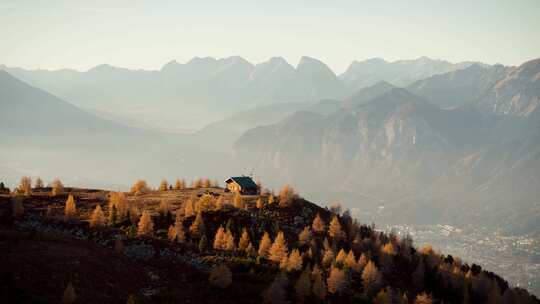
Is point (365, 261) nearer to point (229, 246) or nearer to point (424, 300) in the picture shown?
point (424, 300)

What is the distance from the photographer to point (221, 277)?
303 ft

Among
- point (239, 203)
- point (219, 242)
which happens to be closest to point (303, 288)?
point (219, 242)

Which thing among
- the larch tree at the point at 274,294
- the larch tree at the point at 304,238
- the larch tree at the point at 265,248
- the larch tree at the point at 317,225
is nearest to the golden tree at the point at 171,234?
the larch tree at the point at 265,248

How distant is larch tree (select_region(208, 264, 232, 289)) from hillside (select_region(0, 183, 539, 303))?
20 cm

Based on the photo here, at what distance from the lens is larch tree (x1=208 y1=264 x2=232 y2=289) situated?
9231 centimetres

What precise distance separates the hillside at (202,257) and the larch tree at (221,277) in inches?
7.8

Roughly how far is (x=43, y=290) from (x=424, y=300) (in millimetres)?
83505

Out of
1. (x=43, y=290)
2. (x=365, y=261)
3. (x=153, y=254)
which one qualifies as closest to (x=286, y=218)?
(x=365, y=261)

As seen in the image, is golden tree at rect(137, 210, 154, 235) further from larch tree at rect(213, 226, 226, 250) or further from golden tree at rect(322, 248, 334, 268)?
golden tree at rect(322, 248, 334, 268)

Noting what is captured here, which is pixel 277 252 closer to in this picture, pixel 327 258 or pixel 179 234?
pixel 327 258

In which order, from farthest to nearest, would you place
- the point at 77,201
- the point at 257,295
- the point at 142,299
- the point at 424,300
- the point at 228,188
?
1. the point at 228,188
2. the point at 77,201
3. the point at 424,300
4. the point at 257,295
5. the point at 142,299

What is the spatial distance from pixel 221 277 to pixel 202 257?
634 inches

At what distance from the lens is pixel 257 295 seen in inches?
3588

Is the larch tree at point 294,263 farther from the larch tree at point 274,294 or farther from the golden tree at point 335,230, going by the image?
the golden tree at point 335,230
